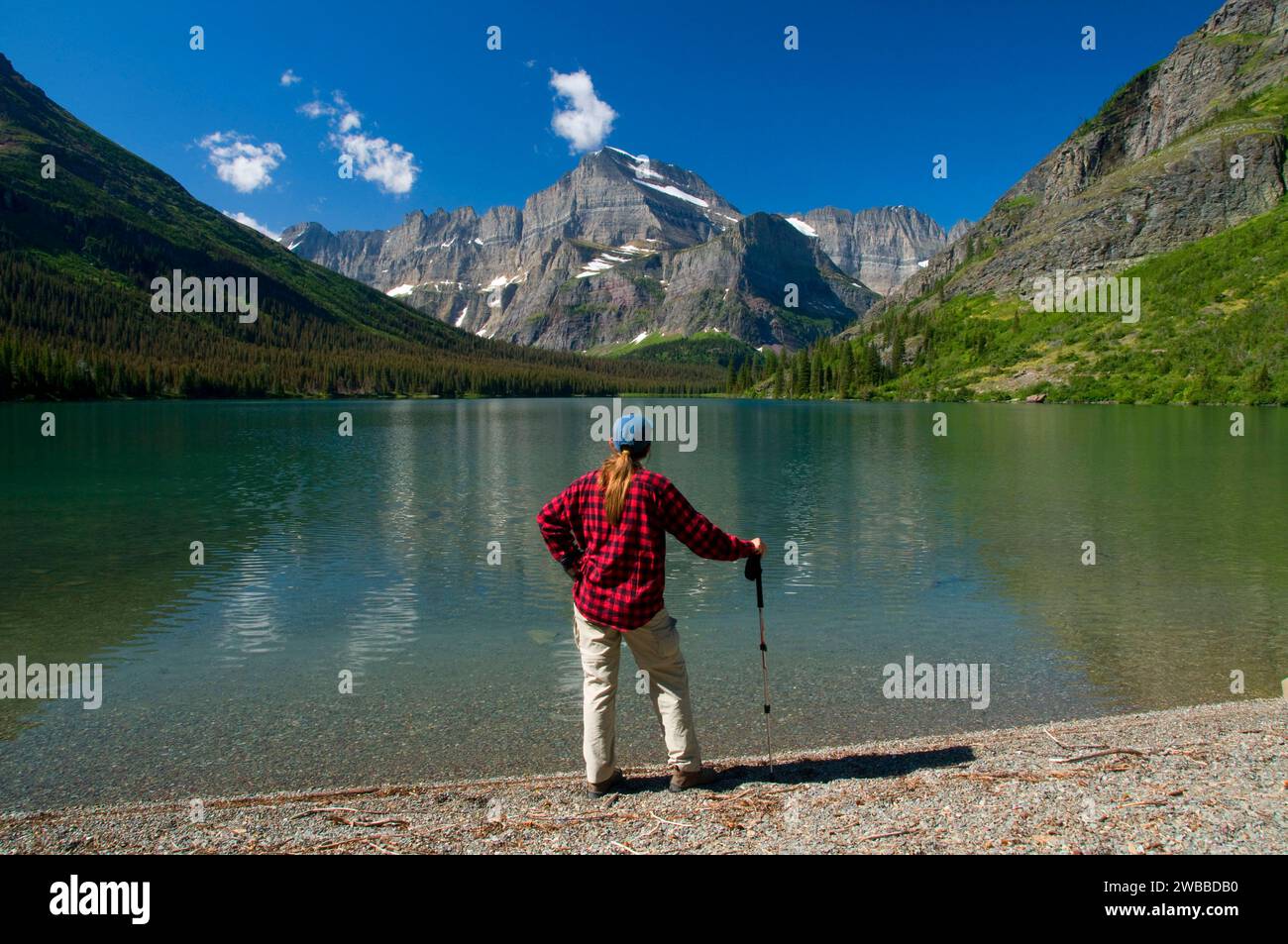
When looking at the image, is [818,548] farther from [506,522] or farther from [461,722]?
[461,722]

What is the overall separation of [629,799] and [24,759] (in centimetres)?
885

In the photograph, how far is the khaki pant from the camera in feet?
27.8

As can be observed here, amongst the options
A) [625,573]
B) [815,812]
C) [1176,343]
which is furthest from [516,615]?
[1176,343]

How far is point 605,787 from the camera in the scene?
8727mm

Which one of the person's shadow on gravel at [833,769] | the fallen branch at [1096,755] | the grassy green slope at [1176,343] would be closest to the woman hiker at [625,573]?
the person's shadow on gravel at [833,769]

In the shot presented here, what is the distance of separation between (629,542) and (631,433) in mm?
1188

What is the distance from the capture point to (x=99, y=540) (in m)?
27.5

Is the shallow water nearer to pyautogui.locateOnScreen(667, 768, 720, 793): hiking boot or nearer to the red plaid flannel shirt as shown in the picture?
pyautogui.locateOnScreen(667, 768, 720, 793): hiking boot

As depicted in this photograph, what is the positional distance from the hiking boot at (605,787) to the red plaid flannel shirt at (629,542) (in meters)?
1.88

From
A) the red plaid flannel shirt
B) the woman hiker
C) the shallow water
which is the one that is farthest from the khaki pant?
the shallow water

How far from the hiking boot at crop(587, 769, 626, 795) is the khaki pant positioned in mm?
77

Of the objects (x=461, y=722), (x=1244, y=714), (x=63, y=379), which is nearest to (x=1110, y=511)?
(x=1244, y=714)

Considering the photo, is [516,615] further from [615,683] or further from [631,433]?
[631,433]

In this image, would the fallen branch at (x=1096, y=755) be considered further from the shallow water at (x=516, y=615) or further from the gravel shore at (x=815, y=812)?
the shallow water at (x=516, y=615)
